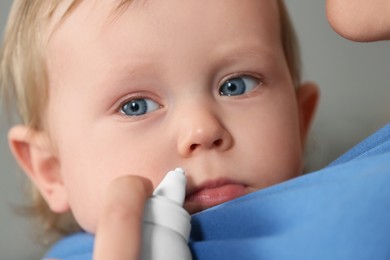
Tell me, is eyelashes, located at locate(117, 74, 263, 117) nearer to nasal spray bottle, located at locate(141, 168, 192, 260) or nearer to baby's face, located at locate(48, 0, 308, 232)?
baby's face, located at locate(48, 0, 308, 232)

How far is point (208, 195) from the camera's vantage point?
2.85 feet

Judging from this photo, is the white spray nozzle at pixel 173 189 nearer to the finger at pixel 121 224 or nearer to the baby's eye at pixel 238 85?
the finger at pixel 121 224

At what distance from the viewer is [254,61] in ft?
3.19

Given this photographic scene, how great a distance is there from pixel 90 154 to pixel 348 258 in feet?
1.51

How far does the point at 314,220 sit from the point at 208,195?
0.26m

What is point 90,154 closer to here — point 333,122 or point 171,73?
point 171,73

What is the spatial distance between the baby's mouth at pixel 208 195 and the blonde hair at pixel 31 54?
280 millimetres

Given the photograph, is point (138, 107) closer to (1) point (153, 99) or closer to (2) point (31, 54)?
(1) point (153, 99)

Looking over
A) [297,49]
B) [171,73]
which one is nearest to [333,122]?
[297,49]

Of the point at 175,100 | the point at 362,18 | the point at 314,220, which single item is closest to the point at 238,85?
the point at 175,100

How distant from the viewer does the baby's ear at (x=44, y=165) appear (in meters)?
1.13

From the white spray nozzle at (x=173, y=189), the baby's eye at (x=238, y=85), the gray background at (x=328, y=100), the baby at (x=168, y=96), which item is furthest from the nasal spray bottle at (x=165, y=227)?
the gray background at (x=328, y=100)

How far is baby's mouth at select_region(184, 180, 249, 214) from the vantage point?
Answer: 2.84 ft

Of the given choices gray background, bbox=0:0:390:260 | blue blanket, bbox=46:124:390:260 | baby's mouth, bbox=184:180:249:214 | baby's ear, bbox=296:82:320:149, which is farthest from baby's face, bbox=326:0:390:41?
gray background, bbox=0:0:390:260
